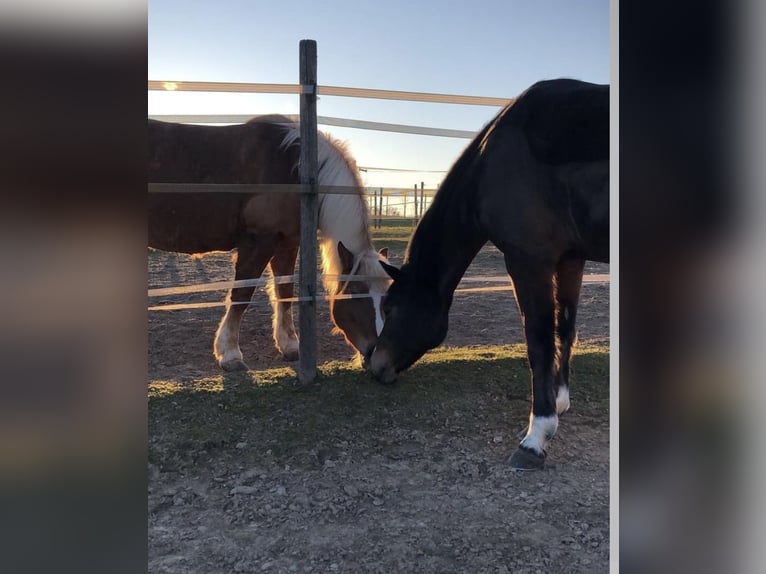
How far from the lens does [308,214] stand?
3107mm

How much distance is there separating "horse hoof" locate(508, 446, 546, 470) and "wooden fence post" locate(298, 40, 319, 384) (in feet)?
3.82

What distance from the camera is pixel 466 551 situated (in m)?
1.78

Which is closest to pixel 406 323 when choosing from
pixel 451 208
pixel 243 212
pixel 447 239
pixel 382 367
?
pixel 382 367

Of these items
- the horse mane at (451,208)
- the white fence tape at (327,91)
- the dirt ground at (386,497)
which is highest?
the white fence tape at (327,91)

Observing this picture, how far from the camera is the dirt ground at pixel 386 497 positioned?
5.75 ft

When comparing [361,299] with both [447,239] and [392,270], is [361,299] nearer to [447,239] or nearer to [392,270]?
[392,270]

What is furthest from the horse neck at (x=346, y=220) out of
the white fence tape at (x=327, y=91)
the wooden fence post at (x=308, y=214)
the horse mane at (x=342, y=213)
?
the white fence tape at (x=327, y=91)

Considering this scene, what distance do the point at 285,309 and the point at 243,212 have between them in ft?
2.18

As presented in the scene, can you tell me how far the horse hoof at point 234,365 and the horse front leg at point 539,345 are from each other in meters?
1.66

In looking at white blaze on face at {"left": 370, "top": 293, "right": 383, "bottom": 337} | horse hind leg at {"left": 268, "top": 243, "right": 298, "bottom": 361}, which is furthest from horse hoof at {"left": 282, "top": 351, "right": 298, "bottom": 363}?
white blaze on face at {"left": 370, "top": 293, "right": 383, "bottom": 337}

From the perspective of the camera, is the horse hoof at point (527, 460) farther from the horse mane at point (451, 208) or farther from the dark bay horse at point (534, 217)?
the horse mane at point (451, 208)

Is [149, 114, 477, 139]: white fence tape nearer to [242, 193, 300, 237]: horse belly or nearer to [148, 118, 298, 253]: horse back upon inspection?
[148, 118, 298, 253]: horse back
